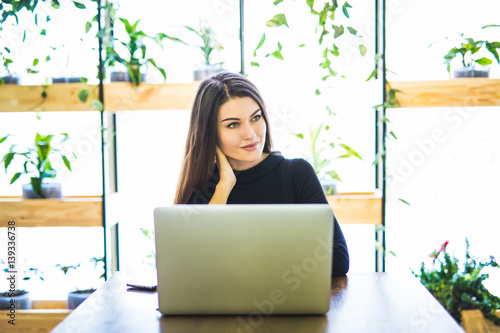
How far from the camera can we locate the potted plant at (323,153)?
8.97 feet

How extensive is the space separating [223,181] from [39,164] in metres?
1.39

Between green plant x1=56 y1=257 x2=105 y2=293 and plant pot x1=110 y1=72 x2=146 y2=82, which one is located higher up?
plant pot x1=110 y1=72 x2=146 y2=82

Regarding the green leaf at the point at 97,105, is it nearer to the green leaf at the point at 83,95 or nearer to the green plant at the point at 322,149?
the green leaf at the point at 83,95

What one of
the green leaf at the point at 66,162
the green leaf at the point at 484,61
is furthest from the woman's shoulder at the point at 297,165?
the green leaf at the point at 66,162

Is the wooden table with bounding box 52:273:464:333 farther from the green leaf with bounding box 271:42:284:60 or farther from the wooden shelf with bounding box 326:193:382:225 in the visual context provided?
the green leaf with bounding box 271:42:284:60

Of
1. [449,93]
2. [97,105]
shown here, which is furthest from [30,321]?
[449,93]

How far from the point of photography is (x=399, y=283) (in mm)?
1472

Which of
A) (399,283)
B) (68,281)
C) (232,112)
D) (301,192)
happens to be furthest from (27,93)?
(399,283)

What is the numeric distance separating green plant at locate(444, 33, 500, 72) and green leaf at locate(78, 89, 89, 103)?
191 centimetres

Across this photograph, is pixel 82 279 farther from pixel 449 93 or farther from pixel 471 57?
pixel 471 57

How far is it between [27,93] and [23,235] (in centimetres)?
94

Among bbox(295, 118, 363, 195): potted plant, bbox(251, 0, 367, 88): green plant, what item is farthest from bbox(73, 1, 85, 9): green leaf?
bbox(295, 118, 363, 195): potted plant

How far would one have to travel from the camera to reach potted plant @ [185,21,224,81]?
281cm

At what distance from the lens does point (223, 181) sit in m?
1.96
